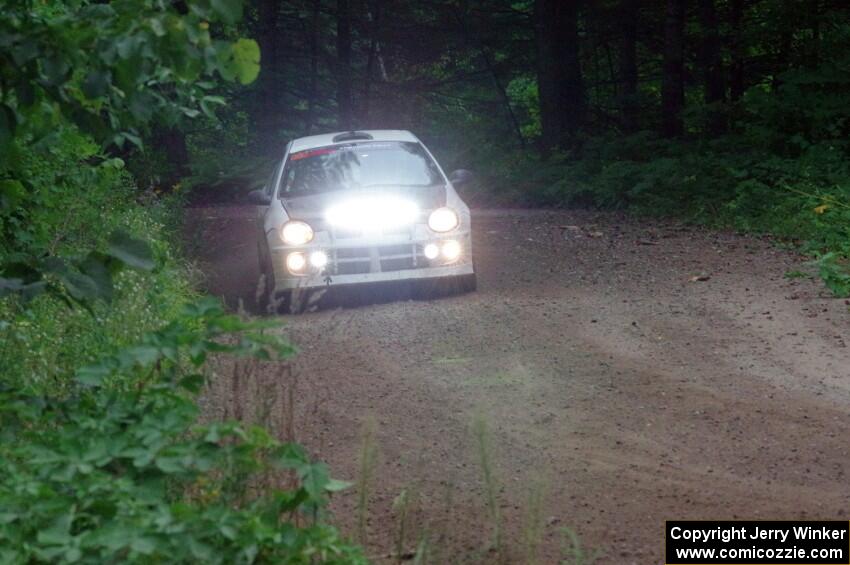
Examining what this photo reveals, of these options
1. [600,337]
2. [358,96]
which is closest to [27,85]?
[600,337]

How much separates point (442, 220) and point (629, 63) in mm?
20228

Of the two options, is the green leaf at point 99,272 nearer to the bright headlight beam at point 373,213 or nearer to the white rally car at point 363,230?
the white rally car at point 363,230

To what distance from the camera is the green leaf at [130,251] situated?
184 inches

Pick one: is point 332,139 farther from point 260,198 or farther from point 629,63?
point 629,63

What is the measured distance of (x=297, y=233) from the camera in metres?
12.2

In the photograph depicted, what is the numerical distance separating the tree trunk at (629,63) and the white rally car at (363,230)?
1584 centimetres

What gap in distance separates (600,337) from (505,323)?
3.29 ft

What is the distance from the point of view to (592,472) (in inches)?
260

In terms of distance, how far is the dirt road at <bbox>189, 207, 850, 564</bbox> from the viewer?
5918mm

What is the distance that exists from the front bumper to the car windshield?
0.77m

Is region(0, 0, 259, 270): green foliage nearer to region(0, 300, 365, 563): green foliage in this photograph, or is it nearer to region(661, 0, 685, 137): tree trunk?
region(0, 300, 365, 563): green foliage

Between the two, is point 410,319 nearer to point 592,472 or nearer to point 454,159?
point 592,472

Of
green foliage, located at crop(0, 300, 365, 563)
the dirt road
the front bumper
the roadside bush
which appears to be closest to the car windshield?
the front bumper

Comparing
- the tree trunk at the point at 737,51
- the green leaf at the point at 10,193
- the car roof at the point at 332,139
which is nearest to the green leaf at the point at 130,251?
the green leaf at the point at 10,193
